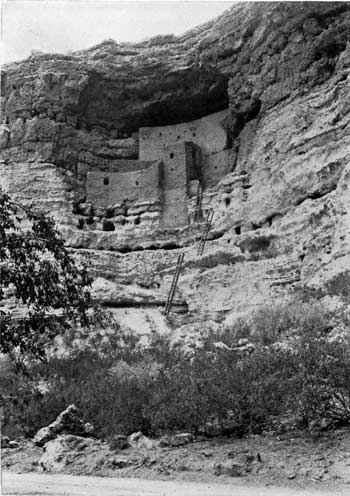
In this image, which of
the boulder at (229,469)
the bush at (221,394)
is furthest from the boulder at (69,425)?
the boulder at (229,469)

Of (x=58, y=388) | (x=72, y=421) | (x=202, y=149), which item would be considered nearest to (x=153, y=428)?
(x=72, y=421)

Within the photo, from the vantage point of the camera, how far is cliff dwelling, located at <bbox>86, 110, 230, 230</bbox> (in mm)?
27656

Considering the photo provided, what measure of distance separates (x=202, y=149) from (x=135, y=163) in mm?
3492

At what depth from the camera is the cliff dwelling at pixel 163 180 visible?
2766 cm

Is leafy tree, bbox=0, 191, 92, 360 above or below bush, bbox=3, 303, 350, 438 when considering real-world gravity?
above

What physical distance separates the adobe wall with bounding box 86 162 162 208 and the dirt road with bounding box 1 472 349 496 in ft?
70.1

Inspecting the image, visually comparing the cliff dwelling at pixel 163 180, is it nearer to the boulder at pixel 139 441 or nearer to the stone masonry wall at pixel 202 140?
the stone masonry wall at pixel 202 140

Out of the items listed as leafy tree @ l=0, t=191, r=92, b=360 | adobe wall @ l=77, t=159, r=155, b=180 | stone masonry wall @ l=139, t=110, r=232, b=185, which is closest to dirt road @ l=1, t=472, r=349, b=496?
leafy tree @ l=0, t=191, r=92, b=360

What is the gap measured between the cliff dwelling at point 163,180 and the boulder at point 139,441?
18.3 meters

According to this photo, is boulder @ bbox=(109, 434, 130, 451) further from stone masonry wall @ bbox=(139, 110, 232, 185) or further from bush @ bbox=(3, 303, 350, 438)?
stone masonry wall @ bbox=(139, 110, 232, 185)

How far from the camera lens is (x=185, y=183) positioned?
1099 inches

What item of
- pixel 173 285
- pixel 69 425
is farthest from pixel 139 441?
pixel 173 285

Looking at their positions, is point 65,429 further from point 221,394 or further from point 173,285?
point 173,285

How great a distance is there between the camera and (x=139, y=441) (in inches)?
340
